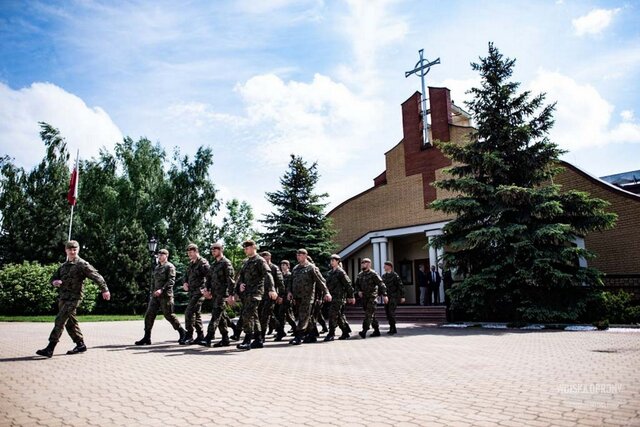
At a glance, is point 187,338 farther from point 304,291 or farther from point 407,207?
point 407,207

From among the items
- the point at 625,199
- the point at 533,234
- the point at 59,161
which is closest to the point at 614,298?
the point at 533,234

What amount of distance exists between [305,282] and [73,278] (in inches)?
190

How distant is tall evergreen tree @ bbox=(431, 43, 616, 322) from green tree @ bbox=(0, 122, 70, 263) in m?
35.3

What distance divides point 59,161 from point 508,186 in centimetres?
3785

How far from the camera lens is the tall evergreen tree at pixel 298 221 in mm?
21328

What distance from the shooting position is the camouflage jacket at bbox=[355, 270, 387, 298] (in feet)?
39.8

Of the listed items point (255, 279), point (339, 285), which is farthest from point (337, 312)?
point (255, 279)

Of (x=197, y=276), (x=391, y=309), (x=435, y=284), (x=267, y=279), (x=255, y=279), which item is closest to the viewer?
(x=255, y=279)

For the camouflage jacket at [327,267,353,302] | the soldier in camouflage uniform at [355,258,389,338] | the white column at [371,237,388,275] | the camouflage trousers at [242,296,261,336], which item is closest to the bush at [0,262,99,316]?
the white column at [371,237,388,275]

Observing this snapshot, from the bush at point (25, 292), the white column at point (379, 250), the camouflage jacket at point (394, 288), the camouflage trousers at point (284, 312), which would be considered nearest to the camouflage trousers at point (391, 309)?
the camouflage jacket at point (394, 288)

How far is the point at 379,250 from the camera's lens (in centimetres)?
2506

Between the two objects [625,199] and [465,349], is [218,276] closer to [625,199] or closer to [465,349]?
[465,349]

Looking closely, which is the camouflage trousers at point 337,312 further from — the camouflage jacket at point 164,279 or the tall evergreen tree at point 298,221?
the tall evergreen tree at point 298,221

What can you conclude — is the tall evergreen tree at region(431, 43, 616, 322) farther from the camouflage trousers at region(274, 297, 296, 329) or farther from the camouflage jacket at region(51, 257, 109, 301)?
the camouflage jacket at region(51, 257, 109, 301)
